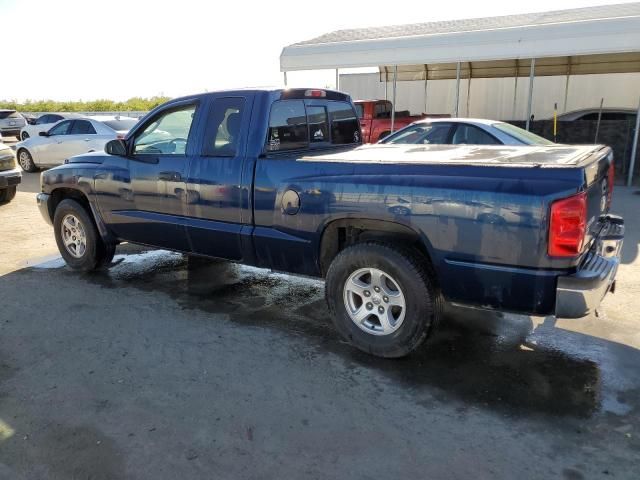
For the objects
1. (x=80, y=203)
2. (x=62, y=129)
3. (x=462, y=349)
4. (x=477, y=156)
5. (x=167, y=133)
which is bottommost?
(x=462, y=349)

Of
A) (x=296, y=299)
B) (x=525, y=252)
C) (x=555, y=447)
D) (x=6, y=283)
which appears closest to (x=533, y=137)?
(x=296, y=299)

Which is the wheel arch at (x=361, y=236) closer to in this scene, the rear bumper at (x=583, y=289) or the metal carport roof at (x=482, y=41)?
the rear bumper at (x=583, y=289)

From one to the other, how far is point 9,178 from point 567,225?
10.00 meters

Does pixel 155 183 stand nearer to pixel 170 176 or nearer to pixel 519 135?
pixel 170 176

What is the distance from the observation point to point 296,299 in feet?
16.8

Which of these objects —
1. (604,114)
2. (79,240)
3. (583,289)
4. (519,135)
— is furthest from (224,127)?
(604,114)

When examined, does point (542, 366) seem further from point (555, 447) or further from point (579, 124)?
point (579, 124)

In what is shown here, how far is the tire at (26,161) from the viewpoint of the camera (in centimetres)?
1478

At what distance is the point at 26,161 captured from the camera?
1491cm

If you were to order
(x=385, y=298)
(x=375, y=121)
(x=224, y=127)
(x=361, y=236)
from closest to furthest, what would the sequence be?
(x=385, y=298) < (x=361, y=236) < (x=224, y=127) < (x=375, y=121)

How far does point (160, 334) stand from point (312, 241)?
1455mm

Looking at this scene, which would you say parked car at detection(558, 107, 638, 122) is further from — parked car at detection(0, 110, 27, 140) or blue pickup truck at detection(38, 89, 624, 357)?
parked car at detection(0, 110, 27, 140)

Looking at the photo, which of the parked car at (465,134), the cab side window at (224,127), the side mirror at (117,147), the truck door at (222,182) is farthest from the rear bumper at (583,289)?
the parked car at (465,134)

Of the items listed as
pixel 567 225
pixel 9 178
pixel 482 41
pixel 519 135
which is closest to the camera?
pixel 567 225
